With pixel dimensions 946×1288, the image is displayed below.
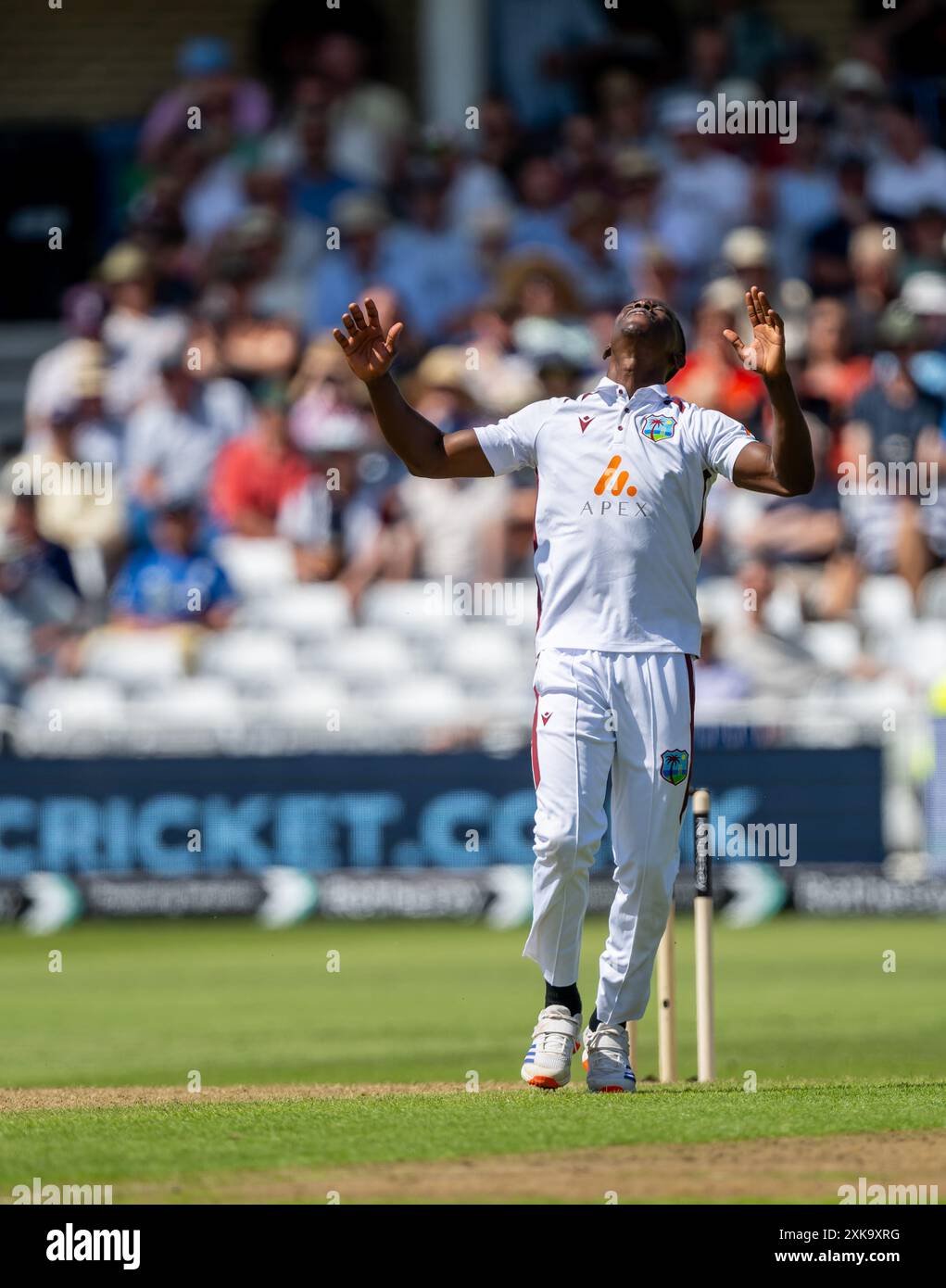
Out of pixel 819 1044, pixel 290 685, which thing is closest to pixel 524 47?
pixel 290 685

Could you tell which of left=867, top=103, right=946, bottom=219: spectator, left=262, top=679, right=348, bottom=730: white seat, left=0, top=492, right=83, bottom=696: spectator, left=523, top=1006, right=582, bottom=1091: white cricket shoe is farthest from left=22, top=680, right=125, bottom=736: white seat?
left=523, top=1006, right=582, bottom=1091: white cricket shoe

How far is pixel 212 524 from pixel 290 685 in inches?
72.2

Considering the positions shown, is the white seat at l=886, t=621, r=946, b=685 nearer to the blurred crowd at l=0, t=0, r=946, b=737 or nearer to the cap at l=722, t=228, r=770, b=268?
the blurred crowd at l=0, t=0, r=946, b=737

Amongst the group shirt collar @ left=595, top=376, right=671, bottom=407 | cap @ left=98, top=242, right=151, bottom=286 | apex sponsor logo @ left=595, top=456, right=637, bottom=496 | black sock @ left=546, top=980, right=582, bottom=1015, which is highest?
cap @ left=98, top=242, right=151, bottom=286

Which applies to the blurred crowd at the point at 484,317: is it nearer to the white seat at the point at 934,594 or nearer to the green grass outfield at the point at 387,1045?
the white seat at the point at 934,594

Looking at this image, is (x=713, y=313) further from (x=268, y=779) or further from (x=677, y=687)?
(x=677, y=687)

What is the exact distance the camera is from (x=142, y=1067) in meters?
9.78

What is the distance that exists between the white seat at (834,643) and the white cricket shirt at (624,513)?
30.9 feet

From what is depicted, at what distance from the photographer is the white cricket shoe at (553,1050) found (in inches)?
304

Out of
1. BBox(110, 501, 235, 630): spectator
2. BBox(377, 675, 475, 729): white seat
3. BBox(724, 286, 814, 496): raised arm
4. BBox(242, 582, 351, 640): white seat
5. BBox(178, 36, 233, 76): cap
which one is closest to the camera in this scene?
BBox(724, 286, 814, 496): raised arm

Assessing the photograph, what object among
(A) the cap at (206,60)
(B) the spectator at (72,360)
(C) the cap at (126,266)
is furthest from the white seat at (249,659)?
(A) the cap at (206,60)

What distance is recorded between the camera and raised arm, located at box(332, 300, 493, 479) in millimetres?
7715

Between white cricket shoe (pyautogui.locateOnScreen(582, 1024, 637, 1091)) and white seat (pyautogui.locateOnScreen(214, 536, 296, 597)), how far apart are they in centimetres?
1078
